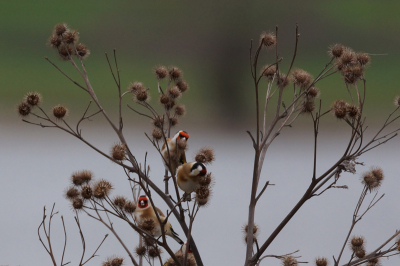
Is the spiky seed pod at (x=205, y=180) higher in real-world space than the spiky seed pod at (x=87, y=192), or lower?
lower

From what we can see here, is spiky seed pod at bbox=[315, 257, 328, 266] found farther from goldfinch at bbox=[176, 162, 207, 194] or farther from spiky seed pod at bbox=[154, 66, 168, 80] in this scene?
spiky seed pod at bbox=[154, 66, 168, 80]

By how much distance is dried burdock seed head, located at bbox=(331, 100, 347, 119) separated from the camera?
2.02ft

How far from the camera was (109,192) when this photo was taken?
62cm

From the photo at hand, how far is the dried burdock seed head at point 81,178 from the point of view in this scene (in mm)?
657

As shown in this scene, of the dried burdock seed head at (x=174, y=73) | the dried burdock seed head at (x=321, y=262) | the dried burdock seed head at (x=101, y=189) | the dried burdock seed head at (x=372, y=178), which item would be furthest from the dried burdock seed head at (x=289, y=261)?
the dried burdock seed head at (x=174, y=73)

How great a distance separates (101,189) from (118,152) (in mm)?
54

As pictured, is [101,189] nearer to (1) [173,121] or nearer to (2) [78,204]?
(2) [78,204]

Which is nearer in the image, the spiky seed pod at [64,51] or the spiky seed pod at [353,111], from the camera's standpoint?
the spiky seed pod at [353,111]

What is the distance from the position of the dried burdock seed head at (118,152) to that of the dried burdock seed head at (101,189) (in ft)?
0.13

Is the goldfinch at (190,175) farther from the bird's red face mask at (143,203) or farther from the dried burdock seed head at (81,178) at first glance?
the bird's red face mask at (143,203)

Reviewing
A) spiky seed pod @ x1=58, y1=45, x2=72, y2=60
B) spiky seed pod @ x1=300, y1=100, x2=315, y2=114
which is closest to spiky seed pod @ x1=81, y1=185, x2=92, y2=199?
spiky seed pod @ x1=58, y1=45, x2=72, y2=60

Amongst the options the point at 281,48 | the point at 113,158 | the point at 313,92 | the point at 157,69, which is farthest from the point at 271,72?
the point at 281,48

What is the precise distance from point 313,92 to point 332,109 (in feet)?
Answer: 0.28

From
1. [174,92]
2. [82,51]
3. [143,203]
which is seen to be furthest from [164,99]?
[143,203]
